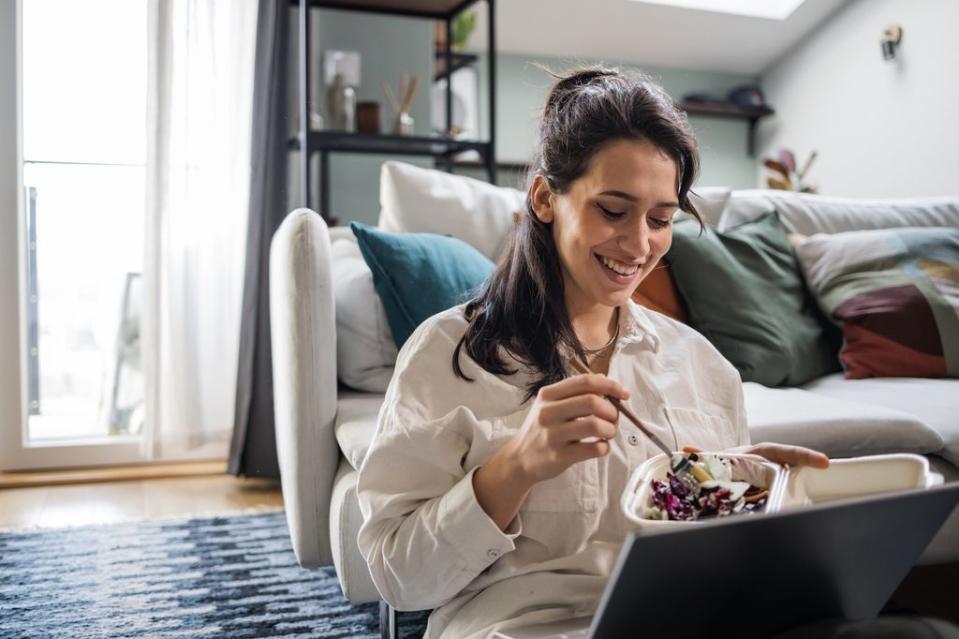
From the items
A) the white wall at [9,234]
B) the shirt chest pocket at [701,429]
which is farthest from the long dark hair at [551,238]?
the white wall at [9,234]

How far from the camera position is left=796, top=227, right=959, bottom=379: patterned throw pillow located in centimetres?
201

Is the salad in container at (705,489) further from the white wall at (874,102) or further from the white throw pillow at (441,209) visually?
the white wall at (874,102)

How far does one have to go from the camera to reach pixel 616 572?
1.95ft

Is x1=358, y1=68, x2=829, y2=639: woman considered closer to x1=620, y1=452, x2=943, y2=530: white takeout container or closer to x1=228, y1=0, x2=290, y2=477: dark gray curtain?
x1=620, y1=452, x2=943, y2=530: white takeout container

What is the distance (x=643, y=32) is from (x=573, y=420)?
3749mm

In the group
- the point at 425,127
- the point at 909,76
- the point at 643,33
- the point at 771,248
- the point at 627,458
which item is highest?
the point at 643,33

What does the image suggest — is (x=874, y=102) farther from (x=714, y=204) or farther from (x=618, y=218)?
(x=618, y=218)

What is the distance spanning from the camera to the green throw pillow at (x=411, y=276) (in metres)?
1.71

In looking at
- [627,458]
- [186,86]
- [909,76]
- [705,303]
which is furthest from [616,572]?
[909,76]

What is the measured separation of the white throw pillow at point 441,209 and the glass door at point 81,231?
3.88 ft

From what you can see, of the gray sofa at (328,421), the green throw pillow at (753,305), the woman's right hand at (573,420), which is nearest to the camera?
the woman's right hand at (573,420)

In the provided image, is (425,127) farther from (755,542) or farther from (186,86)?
(755,542)

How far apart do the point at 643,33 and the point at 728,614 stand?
386 centimetres

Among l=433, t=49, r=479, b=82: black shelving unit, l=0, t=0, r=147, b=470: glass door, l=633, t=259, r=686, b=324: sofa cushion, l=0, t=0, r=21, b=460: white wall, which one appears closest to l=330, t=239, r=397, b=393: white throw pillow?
l=633, t=259, r=686, b=324: sofa cushion
